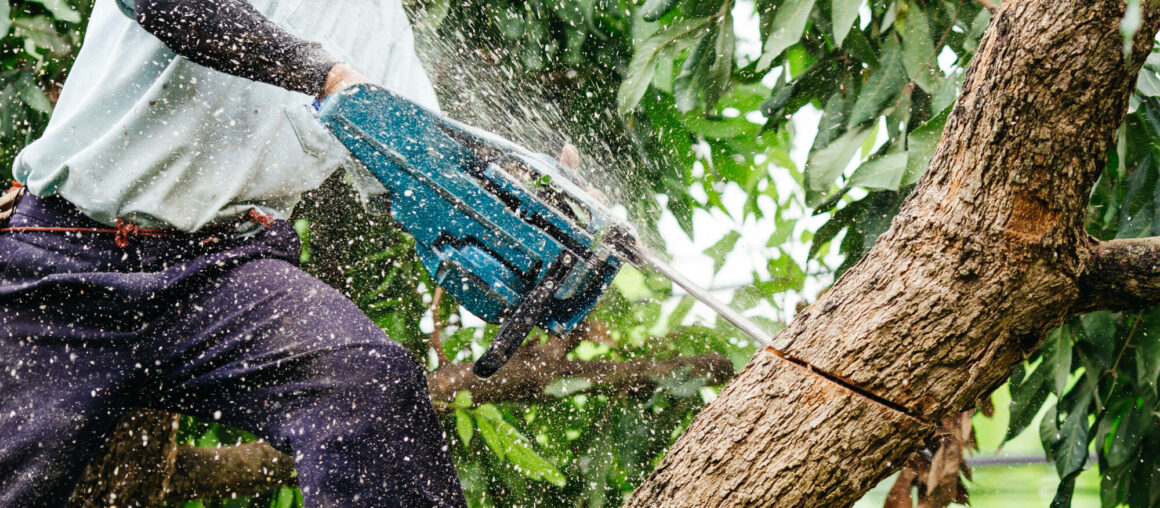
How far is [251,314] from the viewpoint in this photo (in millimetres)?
1414

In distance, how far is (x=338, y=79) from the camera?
144 centimetres

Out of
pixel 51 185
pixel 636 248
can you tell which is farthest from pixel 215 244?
pixel 636 248

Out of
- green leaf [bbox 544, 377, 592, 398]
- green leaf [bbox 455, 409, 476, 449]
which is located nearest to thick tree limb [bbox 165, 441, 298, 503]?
green leaf [bbox 455, 409, 476, 449]

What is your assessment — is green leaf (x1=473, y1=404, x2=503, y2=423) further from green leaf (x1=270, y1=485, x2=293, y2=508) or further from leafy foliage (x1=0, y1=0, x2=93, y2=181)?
leafy foliage (x1=0, y1=0, x2=93, y2=181)

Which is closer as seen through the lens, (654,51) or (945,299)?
(945,299)

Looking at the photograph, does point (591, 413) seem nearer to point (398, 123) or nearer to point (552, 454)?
point (552, 454)

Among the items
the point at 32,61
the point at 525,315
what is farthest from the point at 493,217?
the point at 32,61

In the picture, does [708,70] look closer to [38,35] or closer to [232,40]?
[232,40]

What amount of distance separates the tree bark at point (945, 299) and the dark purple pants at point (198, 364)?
1.51 feet

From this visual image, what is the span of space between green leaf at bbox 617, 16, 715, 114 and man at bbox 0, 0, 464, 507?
601 mm

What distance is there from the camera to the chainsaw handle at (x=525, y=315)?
146cm

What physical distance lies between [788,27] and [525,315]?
73 centimetres

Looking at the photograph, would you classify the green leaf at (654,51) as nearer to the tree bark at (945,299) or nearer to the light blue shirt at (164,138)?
the light blue shirt at (164,138)

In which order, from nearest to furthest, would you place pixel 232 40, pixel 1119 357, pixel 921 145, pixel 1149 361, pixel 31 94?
pixel 232 40 < pixel 921 145 < pixel 1149 361 < pixel 1119 357 < pixel 31 94
